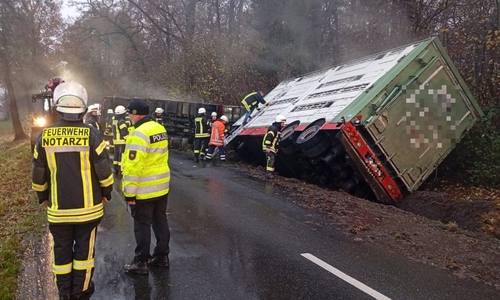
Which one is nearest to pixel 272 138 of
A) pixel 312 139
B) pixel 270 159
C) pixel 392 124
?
pixel 270 159

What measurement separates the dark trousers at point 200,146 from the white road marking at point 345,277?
8370 mm

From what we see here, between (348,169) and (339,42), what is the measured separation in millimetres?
9106

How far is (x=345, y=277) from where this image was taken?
4.09 meters

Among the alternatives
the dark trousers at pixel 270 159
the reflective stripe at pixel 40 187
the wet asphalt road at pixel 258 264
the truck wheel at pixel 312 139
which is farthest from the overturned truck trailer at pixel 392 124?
the reflective stripe at pixel 40 187

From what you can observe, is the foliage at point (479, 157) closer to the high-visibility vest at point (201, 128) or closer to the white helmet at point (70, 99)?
the high-visibility vest at point (201, 128)

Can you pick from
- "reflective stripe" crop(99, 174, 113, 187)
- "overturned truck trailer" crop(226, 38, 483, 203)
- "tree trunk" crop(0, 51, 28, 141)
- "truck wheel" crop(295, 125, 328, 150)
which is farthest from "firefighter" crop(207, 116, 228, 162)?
"tree trunk" crop(0, 51, 28, 141)

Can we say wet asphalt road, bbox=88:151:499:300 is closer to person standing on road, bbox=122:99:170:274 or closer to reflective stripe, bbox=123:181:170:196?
person standing on road, bbox=122:99:170:274

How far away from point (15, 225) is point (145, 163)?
312 centimetres

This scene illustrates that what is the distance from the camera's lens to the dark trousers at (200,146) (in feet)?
41.7

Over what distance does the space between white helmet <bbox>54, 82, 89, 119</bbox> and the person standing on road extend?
67 cm

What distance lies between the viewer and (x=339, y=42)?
53.3 ft

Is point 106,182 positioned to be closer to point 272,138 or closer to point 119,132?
point 119,132

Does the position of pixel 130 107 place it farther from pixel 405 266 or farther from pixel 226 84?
pixel 226 84

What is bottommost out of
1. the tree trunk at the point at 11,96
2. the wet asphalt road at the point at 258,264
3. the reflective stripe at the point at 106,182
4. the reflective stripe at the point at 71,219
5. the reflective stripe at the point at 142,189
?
the tree trunk at the point at 11,96
